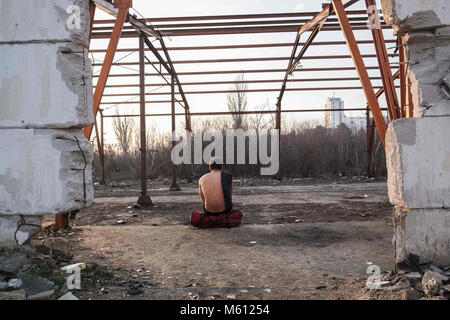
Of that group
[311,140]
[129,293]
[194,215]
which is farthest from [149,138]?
[129,293]

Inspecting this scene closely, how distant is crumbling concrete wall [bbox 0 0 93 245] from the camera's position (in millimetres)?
3898

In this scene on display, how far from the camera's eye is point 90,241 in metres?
5.53

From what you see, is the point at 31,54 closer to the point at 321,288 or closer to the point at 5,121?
the point at 5,121

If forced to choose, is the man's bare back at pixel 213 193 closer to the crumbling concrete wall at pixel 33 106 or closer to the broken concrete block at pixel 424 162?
the crumbling concrete wall at pixel 33 106

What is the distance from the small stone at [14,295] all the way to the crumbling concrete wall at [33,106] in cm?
97

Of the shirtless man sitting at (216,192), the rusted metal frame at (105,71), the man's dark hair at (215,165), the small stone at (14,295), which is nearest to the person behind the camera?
the small stone at (14,295)

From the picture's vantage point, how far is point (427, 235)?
12.1ft

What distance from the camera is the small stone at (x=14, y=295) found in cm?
303

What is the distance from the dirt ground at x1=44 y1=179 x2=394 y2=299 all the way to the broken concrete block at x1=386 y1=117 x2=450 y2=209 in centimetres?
96

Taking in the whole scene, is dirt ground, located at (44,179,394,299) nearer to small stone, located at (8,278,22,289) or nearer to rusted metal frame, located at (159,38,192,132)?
small stone, located at (8,278,22,289)

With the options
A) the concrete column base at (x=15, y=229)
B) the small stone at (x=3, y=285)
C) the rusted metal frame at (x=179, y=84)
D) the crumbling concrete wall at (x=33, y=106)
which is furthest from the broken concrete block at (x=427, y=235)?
the rusted metal frame at (x=179, y=84)

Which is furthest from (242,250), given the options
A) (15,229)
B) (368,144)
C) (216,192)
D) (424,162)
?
(368,144)

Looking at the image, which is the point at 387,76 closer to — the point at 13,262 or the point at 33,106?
the point at 33,106

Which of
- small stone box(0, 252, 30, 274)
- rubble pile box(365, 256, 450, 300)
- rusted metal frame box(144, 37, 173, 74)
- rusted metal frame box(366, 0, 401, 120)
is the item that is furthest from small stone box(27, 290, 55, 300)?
rusted metal frame box(144, 37, 173, 74)
